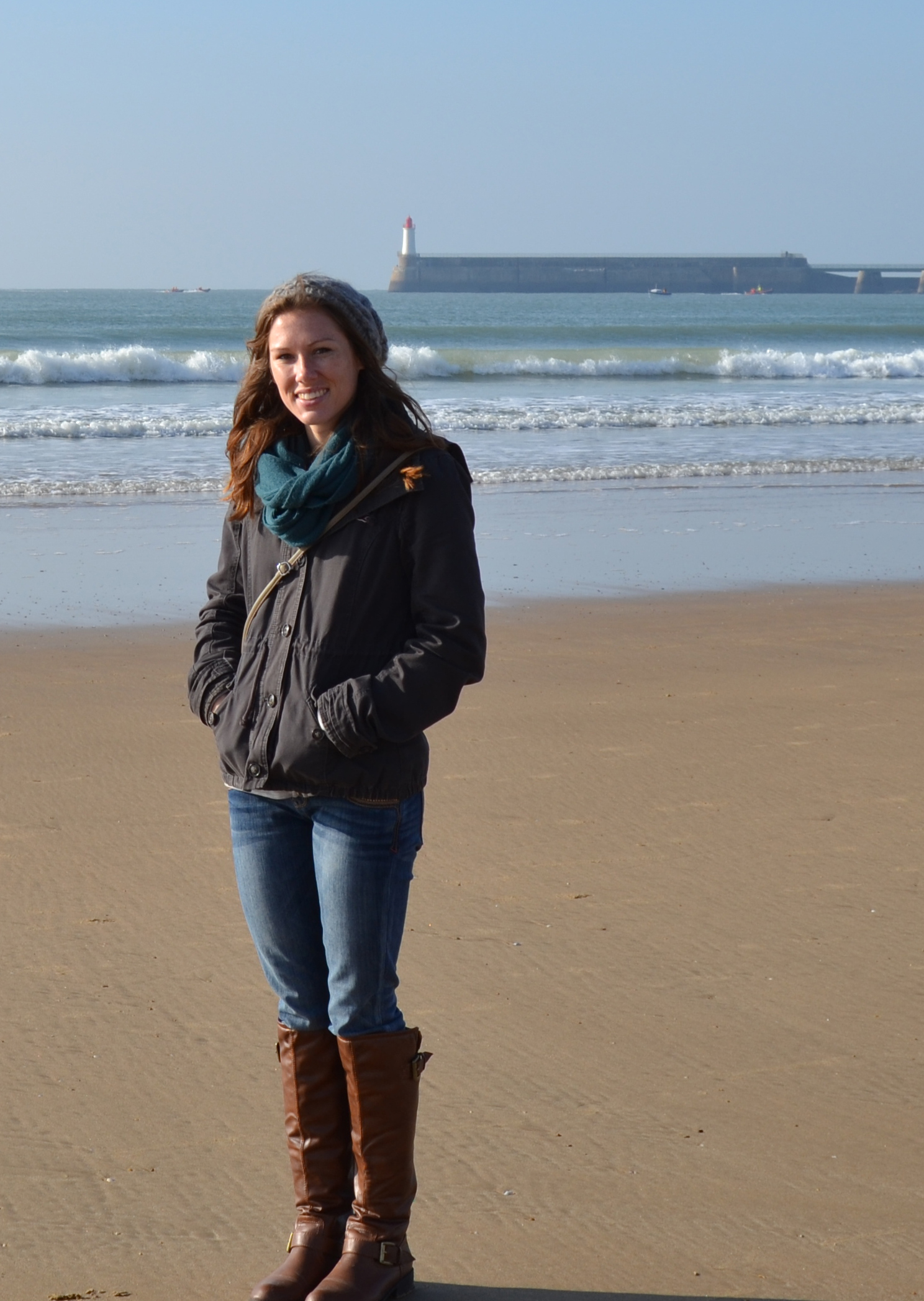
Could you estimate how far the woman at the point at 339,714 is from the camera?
7.13ft

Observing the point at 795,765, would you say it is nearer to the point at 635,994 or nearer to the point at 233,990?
the point at 635,994

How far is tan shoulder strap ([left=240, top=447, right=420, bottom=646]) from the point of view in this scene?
2.19 meters

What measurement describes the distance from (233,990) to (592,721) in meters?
2.57

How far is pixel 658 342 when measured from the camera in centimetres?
4084

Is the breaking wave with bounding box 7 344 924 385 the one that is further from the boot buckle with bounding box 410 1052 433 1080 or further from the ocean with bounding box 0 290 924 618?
the boot buckle with bounding box 410 1052 433 1080

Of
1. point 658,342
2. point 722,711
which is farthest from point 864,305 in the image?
point 722,711

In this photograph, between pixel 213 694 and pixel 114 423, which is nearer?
pixel 213 694

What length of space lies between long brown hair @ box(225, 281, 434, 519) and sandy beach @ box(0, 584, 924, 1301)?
4.31ft

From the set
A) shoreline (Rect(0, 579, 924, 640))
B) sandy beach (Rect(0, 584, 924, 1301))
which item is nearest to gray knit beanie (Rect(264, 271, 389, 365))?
sandy beach (Rect(0, 584, 924, 1301))

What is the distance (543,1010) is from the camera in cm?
329

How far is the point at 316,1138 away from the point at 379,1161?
122 millimetres

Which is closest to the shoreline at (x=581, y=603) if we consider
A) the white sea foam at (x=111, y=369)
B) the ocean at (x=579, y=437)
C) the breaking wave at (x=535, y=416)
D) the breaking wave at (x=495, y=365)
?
the ocean at (x=579, y=437)

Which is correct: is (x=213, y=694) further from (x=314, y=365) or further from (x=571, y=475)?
(x=571, y=475)

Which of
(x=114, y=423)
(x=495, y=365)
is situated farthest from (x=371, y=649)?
(x=495, y=365)
